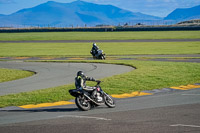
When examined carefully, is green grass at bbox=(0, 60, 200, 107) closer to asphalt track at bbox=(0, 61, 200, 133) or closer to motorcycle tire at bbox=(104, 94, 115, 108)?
asphalt track at bbox=(0, 61, 200, 133)

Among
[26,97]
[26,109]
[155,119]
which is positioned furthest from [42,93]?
[155,119]

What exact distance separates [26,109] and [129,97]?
221 inches

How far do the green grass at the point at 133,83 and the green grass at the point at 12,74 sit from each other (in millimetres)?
7887

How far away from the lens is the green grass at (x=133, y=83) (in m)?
20.1

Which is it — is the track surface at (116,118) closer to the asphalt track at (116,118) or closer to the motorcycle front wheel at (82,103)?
the asphalt track at (116,118)

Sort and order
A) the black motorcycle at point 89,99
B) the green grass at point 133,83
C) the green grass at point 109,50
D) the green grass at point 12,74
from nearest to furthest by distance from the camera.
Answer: the black motorcycle at point 89,99
the green grass at point 133,83
the green grass at point 12,74
the green grass at point 109,50

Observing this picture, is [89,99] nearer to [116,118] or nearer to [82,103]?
[82,103]

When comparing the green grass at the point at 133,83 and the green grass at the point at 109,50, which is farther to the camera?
the green grass at the point at 109,50

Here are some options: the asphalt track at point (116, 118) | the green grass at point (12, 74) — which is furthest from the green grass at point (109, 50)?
the asphalt track at point (116, 118)

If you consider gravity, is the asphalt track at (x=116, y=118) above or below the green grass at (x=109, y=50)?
above

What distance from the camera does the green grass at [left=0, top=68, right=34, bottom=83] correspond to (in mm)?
30652

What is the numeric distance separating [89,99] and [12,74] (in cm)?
1787

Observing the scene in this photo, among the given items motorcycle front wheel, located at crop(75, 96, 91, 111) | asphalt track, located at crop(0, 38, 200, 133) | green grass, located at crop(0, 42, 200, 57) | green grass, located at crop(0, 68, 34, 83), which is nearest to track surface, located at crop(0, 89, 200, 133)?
asphalt track, located at crop(0, 38, 200, 133)

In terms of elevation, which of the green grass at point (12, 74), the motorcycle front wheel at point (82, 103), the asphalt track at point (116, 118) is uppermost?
the motorcycle front wheel at point (82, 103)
